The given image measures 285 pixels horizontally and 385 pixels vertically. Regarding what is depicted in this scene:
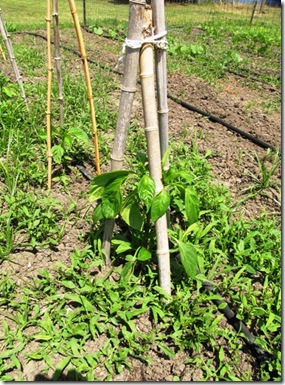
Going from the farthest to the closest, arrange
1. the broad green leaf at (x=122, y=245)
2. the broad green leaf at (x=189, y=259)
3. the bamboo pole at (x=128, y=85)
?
the broad green leaf at (x=122, y=245) → the broad green leaf at (x=189, y=259) → the bamboo pole at (x=128, y=85)

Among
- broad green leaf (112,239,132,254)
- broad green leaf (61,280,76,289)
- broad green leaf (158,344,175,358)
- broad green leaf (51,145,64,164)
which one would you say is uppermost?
broad green leaf (51,145,64,164)

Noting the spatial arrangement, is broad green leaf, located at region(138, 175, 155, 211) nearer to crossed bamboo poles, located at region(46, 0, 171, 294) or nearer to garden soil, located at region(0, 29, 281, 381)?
crossed bamboo poles, located at region(46, 0, 171, 294)

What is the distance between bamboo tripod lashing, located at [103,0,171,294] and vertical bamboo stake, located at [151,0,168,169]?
3cm

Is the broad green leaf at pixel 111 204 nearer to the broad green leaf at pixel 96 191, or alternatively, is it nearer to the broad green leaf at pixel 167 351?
the broad green leaf at pixel 96 191

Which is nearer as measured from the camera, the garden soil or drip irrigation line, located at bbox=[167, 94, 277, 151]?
the garden soil

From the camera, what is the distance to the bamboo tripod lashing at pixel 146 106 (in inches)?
54.9

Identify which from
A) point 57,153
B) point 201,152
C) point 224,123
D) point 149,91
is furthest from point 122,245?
point 224,123

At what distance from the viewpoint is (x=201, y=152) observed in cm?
315

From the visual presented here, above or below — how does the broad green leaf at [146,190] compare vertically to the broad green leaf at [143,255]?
above

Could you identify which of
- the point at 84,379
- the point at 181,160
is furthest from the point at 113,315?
the point at 181,160

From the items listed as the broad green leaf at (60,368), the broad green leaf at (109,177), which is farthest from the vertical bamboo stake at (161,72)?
the broad green leaf at (60,368)

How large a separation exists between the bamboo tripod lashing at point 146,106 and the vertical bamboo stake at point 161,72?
3cm

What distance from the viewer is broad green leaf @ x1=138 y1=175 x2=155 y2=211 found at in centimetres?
153

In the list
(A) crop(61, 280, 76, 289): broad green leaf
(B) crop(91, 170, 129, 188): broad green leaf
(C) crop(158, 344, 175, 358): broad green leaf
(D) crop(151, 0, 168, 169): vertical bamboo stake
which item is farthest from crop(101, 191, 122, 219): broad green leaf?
(C) crop(158, 344, 175, 358): broad green leaf
